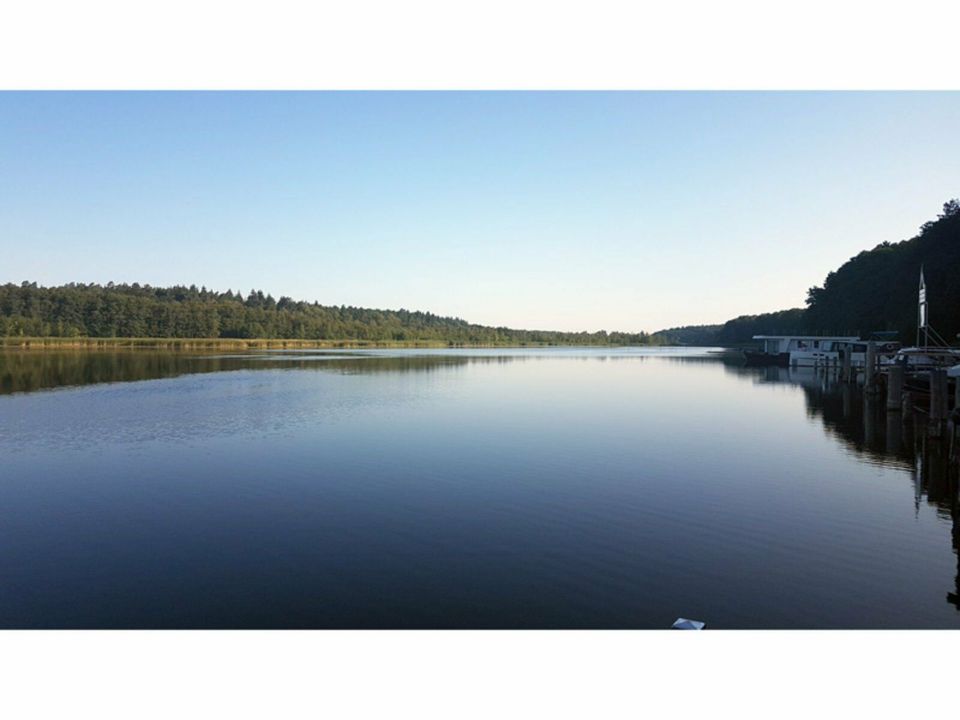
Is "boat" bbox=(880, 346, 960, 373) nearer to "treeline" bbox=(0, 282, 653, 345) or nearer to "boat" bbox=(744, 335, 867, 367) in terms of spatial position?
"boat" bbox=(744, 335, 867, 367)

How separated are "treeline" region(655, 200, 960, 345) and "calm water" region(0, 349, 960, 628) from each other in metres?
32.4

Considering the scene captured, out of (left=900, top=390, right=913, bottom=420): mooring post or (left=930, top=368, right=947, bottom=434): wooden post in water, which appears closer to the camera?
(left=930, top=368, right=947, bottom=434): wooden post in water

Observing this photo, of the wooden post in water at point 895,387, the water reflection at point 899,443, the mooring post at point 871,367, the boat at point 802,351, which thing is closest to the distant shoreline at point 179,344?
the boat at point 802,351

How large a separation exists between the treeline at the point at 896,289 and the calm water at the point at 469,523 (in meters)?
32.4

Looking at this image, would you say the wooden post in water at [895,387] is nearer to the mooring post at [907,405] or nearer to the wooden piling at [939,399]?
the mooring post at [907,405]

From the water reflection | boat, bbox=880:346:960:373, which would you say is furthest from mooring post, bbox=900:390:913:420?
boat, bbox=880:346:960:373

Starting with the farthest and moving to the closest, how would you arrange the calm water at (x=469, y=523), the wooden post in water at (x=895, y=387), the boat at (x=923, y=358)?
the boat at (x=923, y=358) → the wooden post in water at (x=895, y=387) → the calm water at (x=469, y=523)

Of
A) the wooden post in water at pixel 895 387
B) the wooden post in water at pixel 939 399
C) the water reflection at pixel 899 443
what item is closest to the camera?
the water reflection at pixel 899 443

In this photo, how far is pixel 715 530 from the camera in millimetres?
11133

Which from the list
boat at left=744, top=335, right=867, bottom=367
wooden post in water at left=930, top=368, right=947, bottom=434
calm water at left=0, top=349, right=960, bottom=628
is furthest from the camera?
boat at left=744, top=335, right=867, bottom=367

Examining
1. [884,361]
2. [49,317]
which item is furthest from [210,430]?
[49,317]

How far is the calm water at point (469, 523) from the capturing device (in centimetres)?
802

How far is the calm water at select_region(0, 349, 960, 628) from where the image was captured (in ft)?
26.3

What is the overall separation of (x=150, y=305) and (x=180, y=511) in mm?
147353
